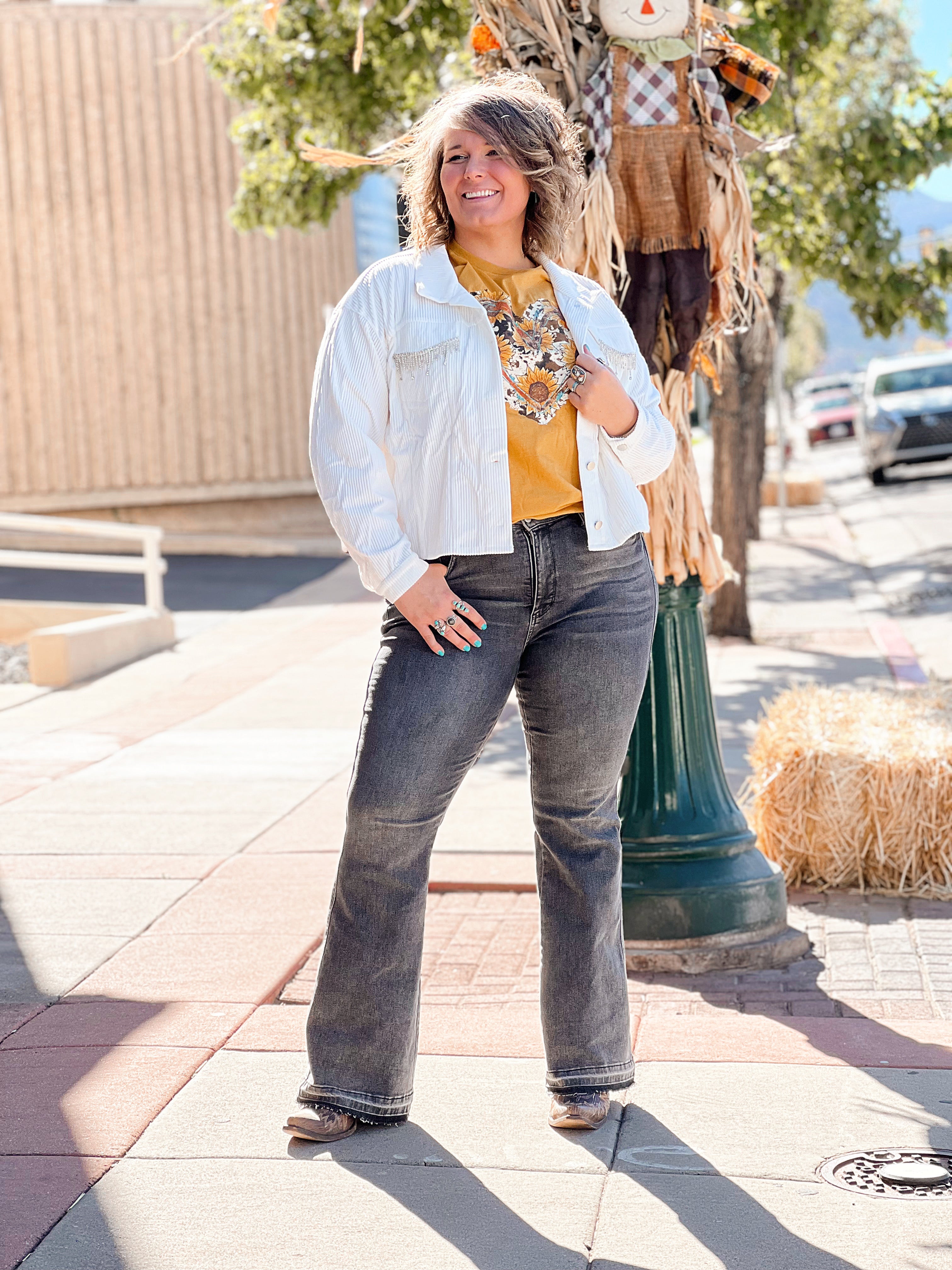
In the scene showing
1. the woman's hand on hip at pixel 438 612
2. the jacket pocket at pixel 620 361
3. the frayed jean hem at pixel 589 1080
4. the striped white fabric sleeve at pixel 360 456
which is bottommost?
the frayed jean hem at pixel 589 1080

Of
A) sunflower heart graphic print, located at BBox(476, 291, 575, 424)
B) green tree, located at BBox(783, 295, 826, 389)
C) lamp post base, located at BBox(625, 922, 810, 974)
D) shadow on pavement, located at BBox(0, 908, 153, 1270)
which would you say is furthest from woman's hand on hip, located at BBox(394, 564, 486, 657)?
green tree, located at BBox(783, 295, 826, 389)

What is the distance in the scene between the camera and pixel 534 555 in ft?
9.43

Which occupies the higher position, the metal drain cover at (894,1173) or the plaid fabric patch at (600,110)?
the plaid fabric patch at (600,110)

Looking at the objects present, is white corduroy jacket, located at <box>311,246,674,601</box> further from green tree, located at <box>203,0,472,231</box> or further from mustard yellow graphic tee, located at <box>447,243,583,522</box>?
green tree, located at <box>203,0,472,231</box>

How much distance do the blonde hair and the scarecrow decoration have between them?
976 mm

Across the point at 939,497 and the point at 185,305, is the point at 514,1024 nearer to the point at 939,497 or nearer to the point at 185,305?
the point at 185,305

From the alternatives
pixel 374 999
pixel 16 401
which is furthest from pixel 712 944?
pixel 16 401

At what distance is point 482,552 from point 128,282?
16.1m

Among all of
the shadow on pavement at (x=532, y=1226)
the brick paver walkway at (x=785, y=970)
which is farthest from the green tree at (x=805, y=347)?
the shadow on pavement at (x=532, y=1226)

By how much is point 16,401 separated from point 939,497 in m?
11.8

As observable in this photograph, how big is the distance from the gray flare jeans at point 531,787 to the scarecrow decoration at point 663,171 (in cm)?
132

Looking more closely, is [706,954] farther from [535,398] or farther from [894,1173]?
[535,398]

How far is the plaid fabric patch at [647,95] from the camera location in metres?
4.12

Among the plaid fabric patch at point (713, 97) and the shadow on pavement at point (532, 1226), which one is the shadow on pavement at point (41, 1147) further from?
the plaid fabric patch at point (713, 97)
